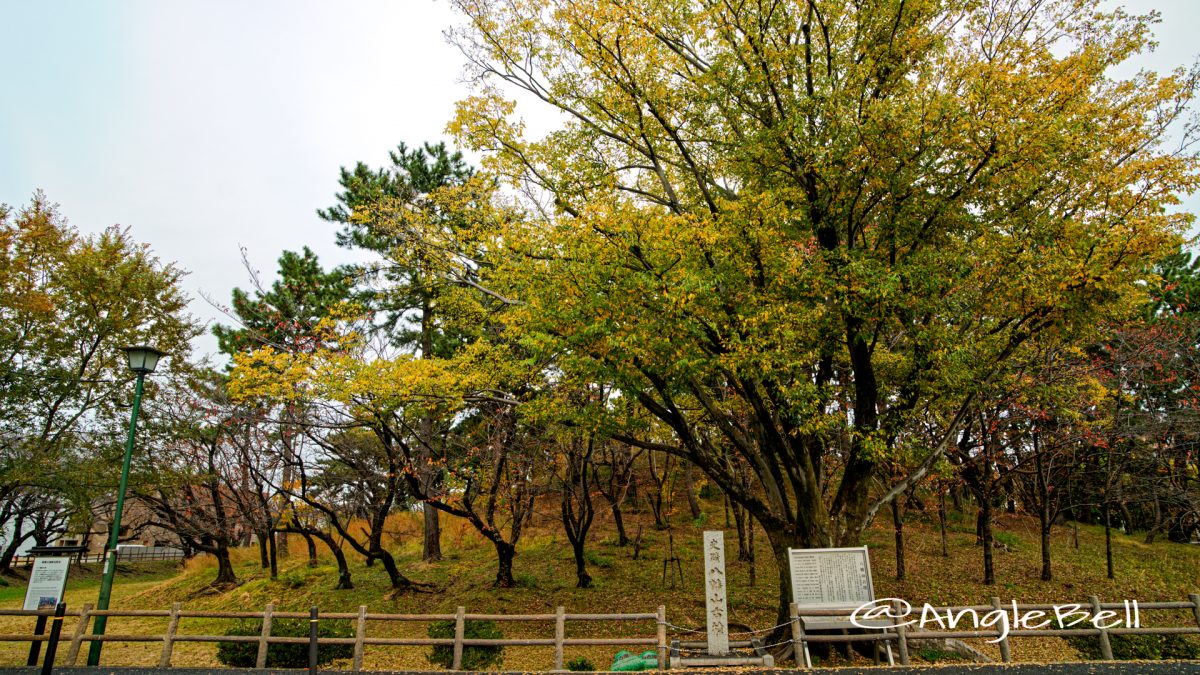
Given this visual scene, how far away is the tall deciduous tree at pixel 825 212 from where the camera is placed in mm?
8977

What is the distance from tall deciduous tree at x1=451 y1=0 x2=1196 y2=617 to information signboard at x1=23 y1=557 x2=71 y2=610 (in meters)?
8.19

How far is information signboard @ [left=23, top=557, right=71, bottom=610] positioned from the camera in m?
9.54

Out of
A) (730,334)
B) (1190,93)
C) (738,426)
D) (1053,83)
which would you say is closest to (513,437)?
(738,426)

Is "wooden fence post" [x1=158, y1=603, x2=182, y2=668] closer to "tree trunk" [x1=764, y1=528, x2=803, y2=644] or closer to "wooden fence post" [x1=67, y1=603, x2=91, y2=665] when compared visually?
"wooden fence post" [x1=67, y1=603, x2=91, y2=665]

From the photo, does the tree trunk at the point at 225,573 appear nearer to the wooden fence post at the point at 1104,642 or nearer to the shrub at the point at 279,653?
the shrub at the point at 279,653

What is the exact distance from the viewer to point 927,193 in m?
9.80

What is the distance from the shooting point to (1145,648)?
10141mm

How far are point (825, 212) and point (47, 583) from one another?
46.2 feet

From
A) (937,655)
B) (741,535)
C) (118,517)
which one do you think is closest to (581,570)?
(741,535)

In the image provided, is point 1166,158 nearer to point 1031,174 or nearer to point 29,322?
point 1031,174

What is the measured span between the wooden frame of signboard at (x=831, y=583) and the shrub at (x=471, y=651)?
520 centimetres

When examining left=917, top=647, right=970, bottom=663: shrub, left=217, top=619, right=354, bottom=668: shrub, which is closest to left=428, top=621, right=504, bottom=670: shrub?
left=217, top=619, right=354, bottom=668: shrub

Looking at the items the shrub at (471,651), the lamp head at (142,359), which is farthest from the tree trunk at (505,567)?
the lamp head at (142,359)

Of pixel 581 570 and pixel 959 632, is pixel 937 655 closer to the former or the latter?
pixel 959 632
